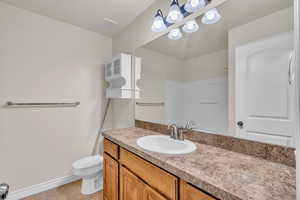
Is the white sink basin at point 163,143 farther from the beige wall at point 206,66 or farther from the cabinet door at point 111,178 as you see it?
the beige wall at point 206,66

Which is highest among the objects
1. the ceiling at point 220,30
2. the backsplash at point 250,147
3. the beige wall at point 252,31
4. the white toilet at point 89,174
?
the ceiling at point 220,30

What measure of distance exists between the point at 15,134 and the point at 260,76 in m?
2.45

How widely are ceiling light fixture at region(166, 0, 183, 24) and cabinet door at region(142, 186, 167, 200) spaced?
54.7 inches

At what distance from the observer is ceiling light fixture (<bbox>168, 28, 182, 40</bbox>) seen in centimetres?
139

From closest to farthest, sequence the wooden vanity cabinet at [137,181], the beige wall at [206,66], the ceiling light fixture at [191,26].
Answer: the wooden vanity cabinet at [137,181] → the beige wall at [206,66] → the ceiling light fixture at [191,26]

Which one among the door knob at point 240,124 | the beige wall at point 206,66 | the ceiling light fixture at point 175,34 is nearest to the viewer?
the door knob at point 240,124

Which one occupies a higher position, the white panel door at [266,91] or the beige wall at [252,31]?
the beige wall at [252,31]

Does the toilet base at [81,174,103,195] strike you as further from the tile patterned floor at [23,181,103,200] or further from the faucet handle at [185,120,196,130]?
the faucet handle at [185,120,196,130]

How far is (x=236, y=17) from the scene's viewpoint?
98 cm

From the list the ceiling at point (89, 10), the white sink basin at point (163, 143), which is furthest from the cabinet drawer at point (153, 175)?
the ceiling at point (89, 10)

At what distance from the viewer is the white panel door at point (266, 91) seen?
76cm

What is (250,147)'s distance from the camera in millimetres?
896

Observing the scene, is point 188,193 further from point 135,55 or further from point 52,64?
point 52,64

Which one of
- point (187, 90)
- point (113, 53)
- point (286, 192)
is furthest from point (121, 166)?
point (113, 53)
